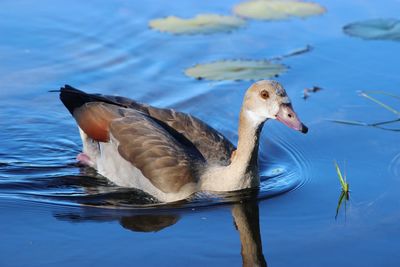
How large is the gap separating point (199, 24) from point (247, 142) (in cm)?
504

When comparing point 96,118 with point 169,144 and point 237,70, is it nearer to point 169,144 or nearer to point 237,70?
point 169,144

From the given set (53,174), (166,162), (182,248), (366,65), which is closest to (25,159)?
(53,174)

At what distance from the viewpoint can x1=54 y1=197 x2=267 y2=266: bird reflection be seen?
782cm

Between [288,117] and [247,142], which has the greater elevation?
[288,117]

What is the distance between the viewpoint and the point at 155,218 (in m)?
8.12

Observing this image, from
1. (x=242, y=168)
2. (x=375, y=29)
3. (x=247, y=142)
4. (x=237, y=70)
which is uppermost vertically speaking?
(x=375, y=29)

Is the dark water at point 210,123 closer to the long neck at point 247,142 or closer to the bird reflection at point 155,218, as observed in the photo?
the bird reflection at point 155,218

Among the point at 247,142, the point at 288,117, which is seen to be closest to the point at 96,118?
the point at 247,142

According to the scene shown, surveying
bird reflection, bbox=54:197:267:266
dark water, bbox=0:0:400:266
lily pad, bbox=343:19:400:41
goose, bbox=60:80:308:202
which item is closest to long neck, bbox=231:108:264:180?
goose, bbox=60:80:308:202

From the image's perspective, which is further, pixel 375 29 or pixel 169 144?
pixel 375 29

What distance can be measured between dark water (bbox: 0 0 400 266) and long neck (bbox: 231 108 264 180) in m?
0.29

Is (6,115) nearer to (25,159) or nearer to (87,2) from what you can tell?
(25,159)

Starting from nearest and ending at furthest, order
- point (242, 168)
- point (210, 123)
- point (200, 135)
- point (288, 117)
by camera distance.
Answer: point (288, 117)
point (242, 168)
point (200, 135)
point (210, 123)

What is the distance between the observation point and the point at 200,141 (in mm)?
9141
